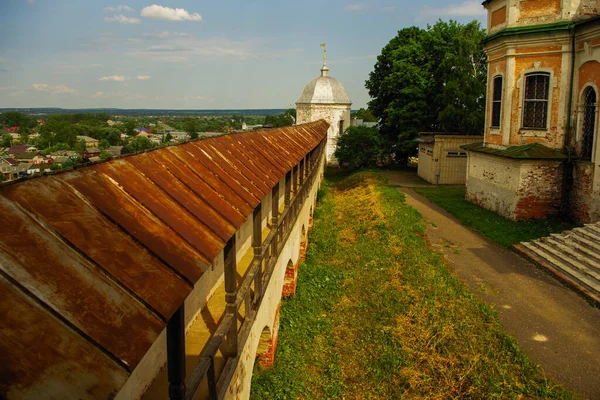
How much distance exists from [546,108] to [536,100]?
17.1 inches

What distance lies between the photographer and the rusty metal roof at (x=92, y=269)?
1476 millimetres

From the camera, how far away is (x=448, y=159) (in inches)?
934

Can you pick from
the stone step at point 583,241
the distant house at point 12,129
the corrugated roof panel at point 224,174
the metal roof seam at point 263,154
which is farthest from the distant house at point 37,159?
the distant house at point 12,129

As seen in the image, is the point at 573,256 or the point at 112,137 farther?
the point at 573,256

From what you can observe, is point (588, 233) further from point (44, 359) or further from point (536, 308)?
point (44, 359)

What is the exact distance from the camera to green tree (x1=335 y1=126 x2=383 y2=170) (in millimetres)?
29781

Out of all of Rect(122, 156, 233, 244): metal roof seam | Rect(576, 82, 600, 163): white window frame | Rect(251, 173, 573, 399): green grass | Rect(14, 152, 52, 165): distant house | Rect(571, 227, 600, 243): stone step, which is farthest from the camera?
Rect(576, 82, 600, 163): white window frame

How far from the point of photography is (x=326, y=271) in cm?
1180

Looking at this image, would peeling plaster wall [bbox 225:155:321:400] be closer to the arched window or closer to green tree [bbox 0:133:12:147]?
the arched window

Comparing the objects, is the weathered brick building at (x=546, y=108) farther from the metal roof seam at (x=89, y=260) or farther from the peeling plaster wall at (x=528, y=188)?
the metal roof seam at (x=89, y=260)

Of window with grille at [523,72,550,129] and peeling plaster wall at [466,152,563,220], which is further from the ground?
window with grille at [523,72,550,129]

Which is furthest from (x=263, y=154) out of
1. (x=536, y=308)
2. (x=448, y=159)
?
(x=448, y=159)

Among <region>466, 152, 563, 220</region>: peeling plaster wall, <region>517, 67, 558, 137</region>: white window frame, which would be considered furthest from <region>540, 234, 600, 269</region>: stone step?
<region>517, 67, 558, 137</region>: white window frame

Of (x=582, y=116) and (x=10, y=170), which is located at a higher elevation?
(x=582, y=116)
